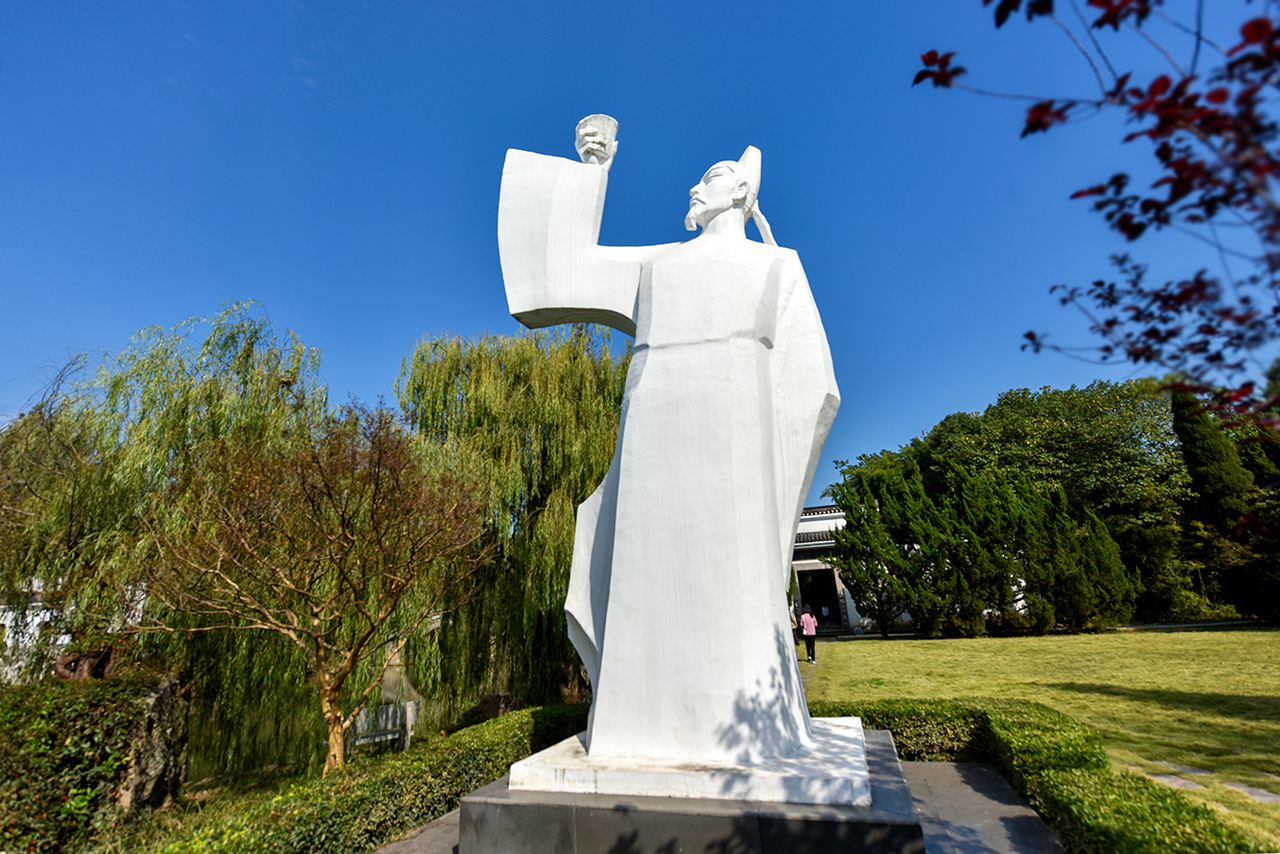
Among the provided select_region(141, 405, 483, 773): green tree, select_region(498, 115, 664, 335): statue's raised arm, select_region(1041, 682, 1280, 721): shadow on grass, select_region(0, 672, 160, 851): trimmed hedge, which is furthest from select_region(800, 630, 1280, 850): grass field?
select_region(0, 672, 160, 851): trimmed hedge

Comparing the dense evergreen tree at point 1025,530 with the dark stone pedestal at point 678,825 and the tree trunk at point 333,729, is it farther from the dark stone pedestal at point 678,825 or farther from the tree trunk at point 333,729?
the dark stone pedestal at point 678,825

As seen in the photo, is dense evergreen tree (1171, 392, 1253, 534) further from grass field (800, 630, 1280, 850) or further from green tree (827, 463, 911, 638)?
green tree (827, 463, 911, 638)

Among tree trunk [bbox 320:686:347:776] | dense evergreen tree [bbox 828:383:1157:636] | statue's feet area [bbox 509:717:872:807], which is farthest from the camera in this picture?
dense evergreen tree [bbox 828:383:1157:636]

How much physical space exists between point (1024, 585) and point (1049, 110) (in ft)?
60.2

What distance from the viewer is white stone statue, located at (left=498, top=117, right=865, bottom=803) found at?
3.37 m

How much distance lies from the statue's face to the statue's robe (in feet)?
0.77

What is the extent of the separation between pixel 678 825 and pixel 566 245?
3429 millimetres

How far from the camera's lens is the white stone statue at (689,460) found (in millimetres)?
3365

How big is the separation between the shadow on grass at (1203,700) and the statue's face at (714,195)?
24.4 ft

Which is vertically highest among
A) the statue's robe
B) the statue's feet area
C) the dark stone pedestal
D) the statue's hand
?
the statue's hand

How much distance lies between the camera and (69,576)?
629cm

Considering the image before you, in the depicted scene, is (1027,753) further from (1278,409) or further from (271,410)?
(271,410)

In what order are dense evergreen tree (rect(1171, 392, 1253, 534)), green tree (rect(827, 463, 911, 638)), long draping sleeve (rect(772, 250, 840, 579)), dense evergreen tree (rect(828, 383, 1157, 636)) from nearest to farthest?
long draping sleeve (rect(772, 250, 840, 579)) → dense evergreen tree (rect(828, 383, 1157, 636)) → green tree (rect(827, 463, 911, 638)) → dense evergreen tree (rect(1171, 392, 1253, 534))

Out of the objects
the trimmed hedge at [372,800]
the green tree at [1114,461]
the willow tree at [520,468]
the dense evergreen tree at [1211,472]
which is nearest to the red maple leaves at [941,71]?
the trimmed hedge at [372,800]
